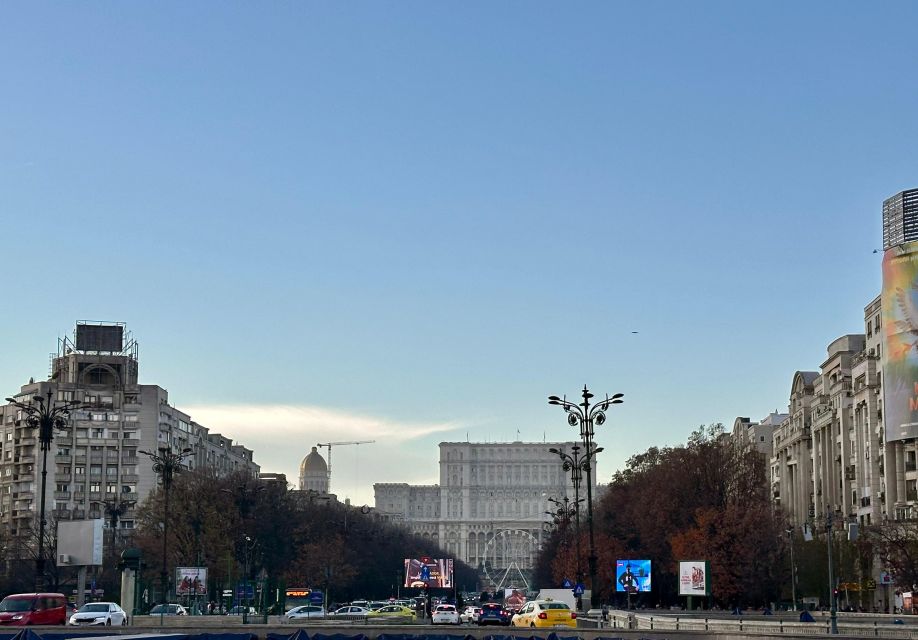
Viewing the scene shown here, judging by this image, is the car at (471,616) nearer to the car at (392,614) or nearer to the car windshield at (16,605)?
the car at (392,614)

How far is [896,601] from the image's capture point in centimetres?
8831

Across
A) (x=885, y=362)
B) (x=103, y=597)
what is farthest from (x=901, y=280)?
(x=103, y=597)

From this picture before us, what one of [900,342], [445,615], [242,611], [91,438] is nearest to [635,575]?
[445,615]

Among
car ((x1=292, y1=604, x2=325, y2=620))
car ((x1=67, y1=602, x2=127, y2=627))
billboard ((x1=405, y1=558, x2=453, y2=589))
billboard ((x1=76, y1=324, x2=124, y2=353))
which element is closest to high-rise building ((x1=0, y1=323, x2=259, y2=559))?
billboard ((x1=76, y1=324, x2=124, y2=353))

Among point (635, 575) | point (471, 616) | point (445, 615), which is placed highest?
point (635, 575)

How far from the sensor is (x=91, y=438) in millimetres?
149125

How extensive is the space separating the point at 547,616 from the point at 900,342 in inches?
1704

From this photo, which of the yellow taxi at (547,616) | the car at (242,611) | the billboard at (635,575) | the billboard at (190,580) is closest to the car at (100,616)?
the car at (242,611)

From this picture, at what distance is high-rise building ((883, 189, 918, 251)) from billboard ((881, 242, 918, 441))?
29212mm

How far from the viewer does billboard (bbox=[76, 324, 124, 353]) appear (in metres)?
156

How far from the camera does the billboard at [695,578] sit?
7100cm

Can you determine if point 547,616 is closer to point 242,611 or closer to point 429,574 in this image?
point 242,611

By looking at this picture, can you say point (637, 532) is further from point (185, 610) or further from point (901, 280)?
point (185, 610)

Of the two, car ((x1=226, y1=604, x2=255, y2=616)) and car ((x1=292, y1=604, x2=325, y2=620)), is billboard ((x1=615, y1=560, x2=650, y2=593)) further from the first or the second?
car ((x1=226, y1=604, x2=255, y2=616))
